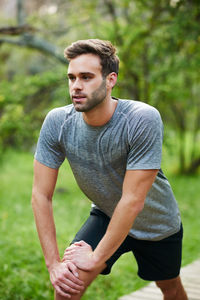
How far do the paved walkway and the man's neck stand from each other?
6.11 feet

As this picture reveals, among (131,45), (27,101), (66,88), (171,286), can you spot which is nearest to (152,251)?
(171,286)

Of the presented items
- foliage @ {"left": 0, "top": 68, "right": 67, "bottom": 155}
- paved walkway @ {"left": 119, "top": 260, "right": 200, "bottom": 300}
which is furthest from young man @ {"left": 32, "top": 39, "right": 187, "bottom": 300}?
foliage @ {"left": 0, "top": 68, "right": 67, "bottom": 155}

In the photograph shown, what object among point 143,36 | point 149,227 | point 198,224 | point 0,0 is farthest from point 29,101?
point 0,0

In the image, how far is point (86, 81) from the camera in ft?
7.34

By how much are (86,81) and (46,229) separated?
844mm

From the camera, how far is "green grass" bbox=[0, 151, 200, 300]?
389cm

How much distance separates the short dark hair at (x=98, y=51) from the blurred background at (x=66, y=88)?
2063 millimetres

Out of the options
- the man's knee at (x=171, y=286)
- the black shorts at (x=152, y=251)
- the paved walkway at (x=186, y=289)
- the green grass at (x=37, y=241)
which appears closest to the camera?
Answer: the black shorts at (x=152, y=251)

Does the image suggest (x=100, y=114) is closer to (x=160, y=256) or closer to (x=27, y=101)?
(x=160, y=256)

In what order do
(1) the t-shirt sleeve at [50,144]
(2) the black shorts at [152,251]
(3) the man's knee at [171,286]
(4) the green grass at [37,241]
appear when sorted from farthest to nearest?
(4) the green grass at [37,241], (3) the man's knee at [171,286], (2) the black shorts at [152,251], (1) the t-shirt sleeve at [50,144]

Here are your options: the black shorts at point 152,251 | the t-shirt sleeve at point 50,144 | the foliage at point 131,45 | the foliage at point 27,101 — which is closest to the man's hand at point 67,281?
the black shorts at point 152,251

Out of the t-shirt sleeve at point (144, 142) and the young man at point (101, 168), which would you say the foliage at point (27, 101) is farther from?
the t-shirt sleeve at point (144, 142)

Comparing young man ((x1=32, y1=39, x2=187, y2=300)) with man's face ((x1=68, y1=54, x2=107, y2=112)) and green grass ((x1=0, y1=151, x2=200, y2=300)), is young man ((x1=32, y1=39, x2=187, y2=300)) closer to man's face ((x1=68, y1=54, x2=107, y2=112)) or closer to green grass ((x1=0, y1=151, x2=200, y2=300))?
man's face ((x1=68, y1=54, x2=107, y2=112))

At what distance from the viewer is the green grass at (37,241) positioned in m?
3.89
